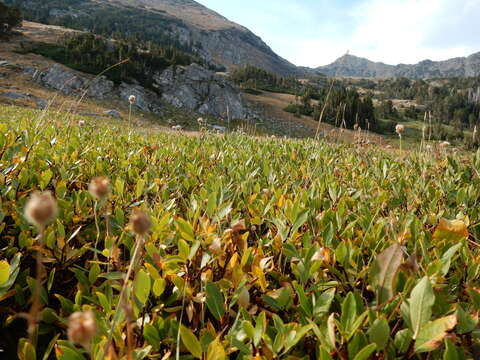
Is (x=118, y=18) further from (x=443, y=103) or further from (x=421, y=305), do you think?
(x=421, y=305)

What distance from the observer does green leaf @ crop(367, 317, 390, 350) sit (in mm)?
764

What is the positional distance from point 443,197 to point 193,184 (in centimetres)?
170

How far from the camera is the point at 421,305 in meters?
0.77

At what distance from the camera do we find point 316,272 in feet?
3.50

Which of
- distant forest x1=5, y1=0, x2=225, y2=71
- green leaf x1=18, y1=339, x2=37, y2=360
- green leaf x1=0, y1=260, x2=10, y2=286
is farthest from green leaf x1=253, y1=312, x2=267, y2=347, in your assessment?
distant forest x1=5, y1=0, x2=225, y2=71

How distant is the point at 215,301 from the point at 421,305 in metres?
0.54

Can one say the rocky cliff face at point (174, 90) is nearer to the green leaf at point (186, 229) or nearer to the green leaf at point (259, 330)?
the green leaf at point (186, 229)

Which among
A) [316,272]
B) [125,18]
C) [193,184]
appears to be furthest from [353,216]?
[125,18]

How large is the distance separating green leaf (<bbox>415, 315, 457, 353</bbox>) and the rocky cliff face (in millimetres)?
40084

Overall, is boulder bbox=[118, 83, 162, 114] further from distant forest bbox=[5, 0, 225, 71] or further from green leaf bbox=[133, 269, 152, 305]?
distant forest bbox=[5, 0, 225, 71]

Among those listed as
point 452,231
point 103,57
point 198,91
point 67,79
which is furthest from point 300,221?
point 198,91

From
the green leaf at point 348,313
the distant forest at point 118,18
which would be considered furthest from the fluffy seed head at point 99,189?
the distant forest at point 118,18

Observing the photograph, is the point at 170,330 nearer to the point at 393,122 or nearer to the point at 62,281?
the point at 62,281

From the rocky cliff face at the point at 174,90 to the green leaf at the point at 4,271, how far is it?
39.9m
